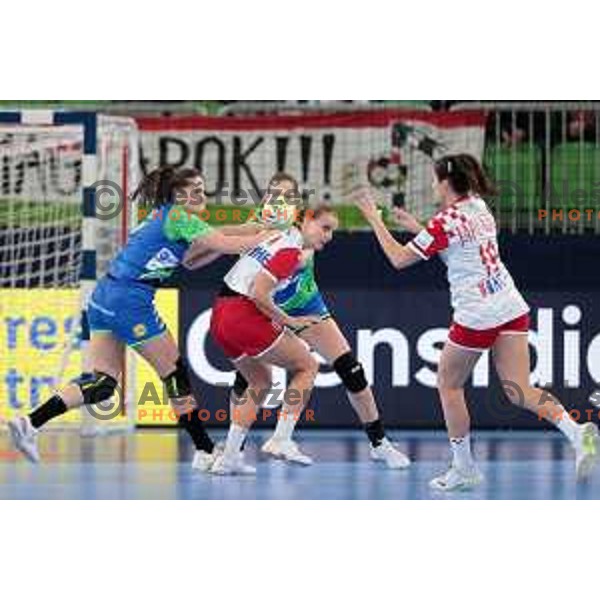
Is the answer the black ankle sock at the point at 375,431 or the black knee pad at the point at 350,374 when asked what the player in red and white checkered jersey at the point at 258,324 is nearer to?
the black knee pad at the point at 350,374

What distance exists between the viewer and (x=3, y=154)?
19781 mm

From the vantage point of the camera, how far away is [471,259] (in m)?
13.1

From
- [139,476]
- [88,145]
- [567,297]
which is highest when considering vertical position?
[88,145]

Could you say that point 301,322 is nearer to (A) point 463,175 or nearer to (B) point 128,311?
(B) point 128,311

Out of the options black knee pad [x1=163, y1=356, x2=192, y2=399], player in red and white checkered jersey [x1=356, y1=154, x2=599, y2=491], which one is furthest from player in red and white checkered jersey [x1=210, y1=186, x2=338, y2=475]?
player in red and white checkered jersey [x1=356, y1=154, x2=599, y2=491]

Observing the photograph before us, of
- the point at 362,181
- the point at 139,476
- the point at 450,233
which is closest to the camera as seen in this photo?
the point at 450,233

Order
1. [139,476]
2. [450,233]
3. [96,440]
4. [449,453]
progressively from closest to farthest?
[450,233] < [139,476] < [449,453] < [96,440]

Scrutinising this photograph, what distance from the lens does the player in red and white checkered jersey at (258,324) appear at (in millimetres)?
13914

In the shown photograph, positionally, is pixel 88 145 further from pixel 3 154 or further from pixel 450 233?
pixel 450 233

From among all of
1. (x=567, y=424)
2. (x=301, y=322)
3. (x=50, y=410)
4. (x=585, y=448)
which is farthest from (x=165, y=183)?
(x=585, y=448)

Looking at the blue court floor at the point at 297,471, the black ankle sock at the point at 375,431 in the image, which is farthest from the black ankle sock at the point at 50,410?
the black ankle sock at the point at 375,431

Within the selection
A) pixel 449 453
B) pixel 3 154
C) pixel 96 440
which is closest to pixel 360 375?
pixel 449 453

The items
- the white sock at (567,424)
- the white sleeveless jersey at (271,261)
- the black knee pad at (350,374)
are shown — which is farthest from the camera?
the black knee pad at (350,374)

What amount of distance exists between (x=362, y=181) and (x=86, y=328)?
4.41 meters
